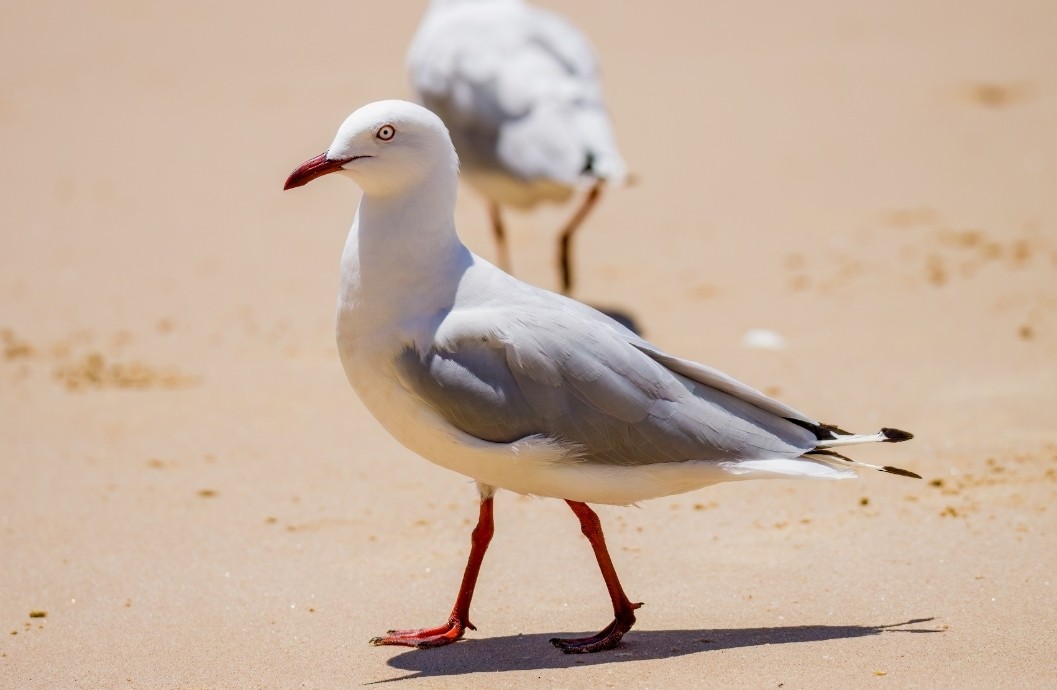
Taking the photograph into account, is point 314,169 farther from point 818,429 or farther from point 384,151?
point 818,429

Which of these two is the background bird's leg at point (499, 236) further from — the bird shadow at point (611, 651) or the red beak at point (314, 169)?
the bird shadow at point (611, 651)

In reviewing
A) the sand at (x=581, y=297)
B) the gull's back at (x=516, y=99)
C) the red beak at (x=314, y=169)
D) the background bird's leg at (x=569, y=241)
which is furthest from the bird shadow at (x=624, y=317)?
the red beak at (x=314, y=169)

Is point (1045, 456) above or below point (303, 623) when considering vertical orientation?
above

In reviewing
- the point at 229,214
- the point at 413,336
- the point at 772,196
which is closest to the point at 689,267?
the point at 772,196

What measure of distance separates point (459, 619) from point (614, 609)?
20.1 inches

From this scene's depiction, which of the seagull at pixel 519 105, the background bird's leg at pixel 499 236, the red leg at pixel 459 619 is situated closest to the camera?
the red leg at pixel 459 619

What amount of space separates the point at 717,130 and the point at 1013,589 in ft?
27.6

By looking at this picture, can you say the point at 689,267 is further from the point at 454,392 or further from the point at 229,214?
the point at 454,392

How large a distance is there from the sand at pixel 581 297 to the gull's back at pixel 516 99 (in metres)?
1.09

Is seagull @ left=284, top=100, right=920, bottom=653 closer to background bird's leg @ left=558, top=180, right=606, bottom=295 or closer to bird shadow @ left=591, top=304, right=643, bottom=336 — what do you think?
bird shadow @ left=591, top=304, right=643, bottom=336

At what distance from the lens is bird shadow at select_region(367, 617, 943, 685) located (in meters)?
4.29

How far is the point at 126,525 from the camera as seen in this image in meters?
5.70

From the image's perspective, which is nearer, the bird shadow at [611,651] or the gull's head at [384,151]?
the bird shadow at [611,651]

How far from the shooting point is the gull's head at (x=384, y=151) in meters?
4.45
